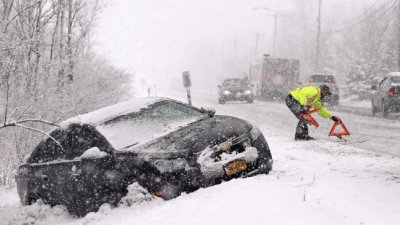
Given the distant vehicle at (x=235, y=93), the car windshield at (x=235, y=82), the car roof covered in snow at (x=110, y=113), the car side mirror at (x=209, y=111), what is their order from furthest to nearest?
the car windshield at (x=235, y=82) < the distant vehicle at (x=235, y=93) < the car side mirror at (x=209, y=111) < the car roof covered in snow at (x=110, y=113)

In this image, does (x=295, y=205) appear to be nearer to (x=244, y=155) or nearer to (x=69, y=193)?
(x=244, y=155)

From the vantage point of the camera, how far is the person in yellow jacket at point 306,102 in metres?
9.67

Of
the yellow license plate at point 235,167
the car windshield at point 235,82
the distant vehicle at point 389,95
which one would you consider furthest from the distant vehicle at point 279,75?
the yellow license plate at point 235,167

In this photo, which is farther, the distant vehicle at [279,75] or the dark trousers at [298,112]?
the distant vehicle at [279,75]

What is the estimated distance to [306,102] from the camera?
386 inches

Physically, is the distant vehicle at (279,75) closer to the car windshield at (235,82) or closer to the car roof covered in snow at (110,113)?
the car windshield at (235,82)

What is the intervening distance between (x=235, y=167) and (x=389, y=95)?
1181 centimetres

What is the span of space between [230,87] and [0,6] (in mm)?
17679

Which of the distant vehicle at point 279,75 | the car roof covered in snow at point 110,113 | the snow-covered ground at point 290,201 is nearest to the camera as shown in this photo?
the snow-covered ground at point 290,201

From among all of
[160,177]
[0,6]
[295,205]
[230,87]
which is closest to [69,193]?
[160,177]

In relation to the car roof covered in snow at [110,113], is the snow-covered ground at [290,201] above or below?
below

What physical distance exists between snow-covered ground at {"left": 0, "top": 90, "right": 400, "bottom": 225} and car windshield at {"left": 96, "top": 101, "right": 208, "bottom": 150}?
920mm

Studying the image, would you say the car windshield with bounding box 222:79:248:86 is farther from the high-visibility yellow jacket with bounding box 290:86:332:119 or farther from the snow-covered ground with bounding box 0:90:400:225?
the snow-covered ground with bounding box 0:90:400:225

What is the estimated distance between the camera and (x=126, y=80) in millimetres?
20141
